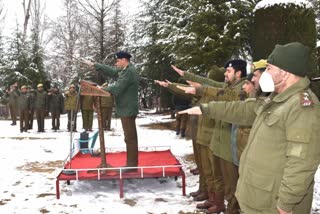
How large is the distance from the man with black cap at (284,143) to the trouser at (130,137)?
3.59m

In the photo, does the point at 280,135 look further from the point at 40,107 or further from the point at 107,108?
the point at 40,107

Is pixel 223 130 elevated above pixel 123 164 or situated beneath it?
elevated above

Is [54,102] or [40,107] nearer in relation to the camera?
[40,107]

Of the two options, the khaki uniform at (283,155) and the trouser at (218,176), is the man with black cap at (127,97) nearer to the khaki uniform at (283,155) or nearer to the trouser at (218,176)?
the trouser at (218,176)

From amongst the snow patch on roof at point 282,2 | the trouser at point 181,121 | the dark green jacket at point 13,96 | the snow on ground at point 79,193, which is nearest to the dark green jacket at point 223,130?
the snow on ground at point 79,193

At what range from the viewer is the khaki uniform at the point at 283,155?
8.24 feet

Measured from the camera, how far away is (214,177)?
18.0ft

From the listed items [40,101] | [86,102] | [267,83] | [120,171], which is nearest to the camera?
[267,83]

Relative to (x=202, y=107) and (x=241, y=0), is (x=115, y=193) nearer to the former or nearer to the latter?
(x=202, y=107)

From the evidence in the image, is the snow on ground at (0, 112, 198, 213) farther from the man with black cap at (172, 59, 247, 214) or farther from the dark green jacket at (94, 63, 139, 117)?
the dark green jacket at (94, 63, 139, 117)

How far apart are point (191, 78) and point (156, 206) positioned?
75.2 inches

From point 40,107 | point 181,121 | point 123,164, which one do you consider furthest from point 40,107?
point 123,164

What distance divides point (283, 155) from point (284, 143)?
0.08m

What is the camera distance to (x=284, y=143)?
106 inches
